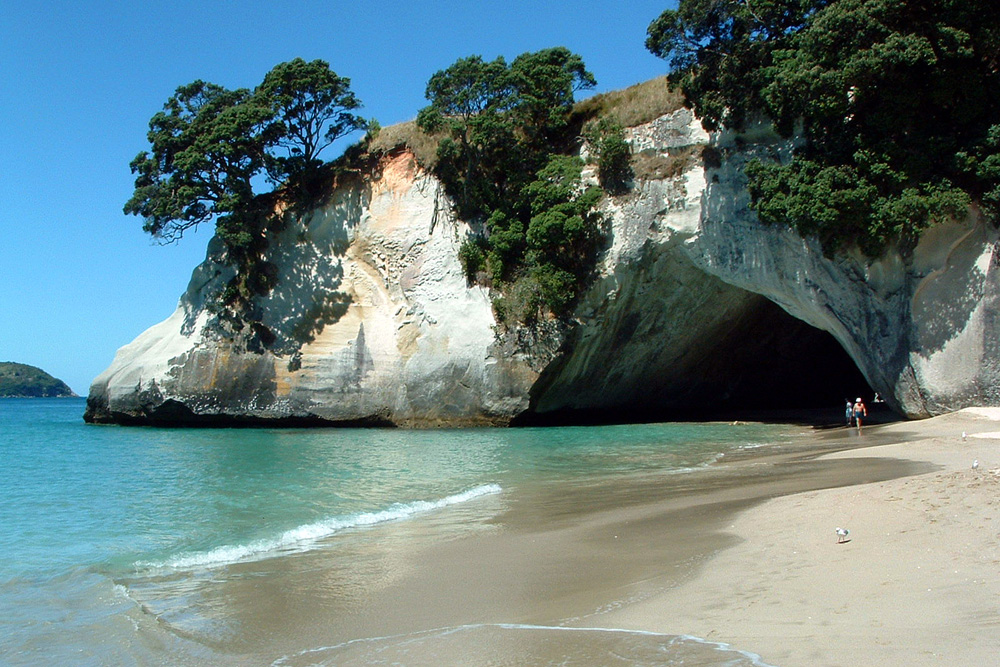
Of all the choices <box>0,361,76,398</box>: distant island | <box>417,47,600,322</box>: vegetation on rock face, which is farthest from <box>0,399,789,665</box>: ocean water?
<box>0,361,76,398</box>: distant island

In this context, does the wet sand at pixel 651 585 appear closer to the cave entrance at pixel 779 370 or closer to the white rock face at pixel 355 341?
the white rock face at pixel 355 341

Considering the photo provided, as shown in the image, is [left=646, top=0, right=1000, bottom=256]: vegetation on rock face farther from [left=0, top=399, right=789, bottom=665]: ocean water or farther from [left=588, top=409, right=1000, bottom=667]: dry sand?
[left=588, top=409, right=1000, bottom=667]: dry sand

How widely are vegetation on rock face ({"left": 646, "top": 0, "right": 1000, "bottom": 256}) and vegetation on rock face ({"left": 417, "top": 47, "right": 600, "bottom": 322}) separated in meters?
6.95

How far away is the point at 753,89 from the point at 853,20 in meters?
4.25

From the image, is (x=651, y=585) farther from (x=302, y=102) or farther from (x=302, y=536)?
(x=302, y=102)

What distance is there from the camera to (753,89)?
2139cm

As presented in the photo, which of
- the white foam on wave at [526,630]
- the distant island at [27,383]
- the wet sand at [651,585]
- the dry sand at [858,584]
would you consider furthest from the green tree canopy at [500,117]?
the distant island at [27,383]

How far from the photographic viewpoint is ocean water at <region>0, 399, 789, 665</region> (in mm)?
5297

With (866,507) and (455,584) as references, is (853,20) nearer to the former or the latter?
(866,507)

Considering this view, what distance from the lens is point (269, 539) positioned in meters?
9.24

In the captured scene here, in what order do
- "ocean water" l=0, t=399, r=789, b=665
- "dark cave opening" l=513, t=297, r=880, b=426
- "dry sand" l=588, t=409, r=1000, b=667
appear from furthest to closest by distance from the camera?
1. "dark cave opening" l=513, t=297, r=880, b=426
2. "ocean water" l=0, t=399, r=789, b=665
3. "dry sand" l=588, t=409, r=1000, b=667

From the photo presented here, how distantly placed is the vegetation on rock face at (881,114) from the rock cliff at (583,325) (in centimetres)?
131

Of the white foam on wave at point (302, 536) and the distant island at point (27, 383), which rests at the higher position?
the distant island at point (27, 383)

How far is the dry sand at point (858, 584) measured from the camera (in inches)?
168
